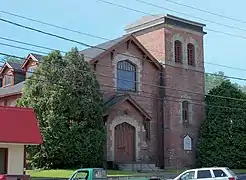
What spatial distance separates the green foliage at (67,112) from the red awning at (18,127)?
364cm

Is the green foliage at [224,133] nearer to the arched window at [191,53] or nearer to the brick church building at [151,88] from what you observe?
the brick church building at [151,88]

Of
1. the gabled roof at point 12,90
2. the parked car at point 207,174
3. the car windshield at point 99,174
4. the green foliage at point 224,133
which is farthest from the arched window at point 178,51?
the car windshield at point 99,174

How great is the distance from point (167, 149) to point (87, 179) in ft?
70.1

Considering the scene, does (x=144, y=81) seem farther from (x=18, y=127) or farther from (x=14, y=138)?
(x=14, y=138)

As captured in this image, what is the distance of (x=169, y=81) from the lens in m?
43.2

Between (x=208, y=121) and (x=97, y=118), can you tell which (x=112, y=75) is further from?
(x=208, y=121)

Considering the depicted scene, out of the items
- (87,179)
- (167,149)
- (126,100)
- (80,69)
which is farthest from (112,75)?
(87,179)

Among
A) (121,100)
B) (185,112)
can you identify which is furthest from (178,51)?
(121,100)

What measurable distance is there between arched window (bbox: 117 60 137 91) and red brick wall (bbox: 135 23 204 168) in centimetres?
294

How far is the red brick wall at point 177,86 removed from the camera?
140ft

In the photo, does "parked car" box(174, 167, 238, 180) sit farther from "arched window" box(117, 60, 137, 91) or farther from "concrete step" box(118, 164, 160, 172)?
"arched window" box(117, 60, 137, 91)

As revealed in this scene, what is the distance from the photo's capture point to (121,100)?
1518 inches

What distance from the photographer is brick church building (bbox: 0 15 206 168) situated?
3950 cm

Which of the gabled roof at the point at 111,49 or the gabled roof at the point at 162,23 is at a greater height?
the gabled roof at the point at 162,23
